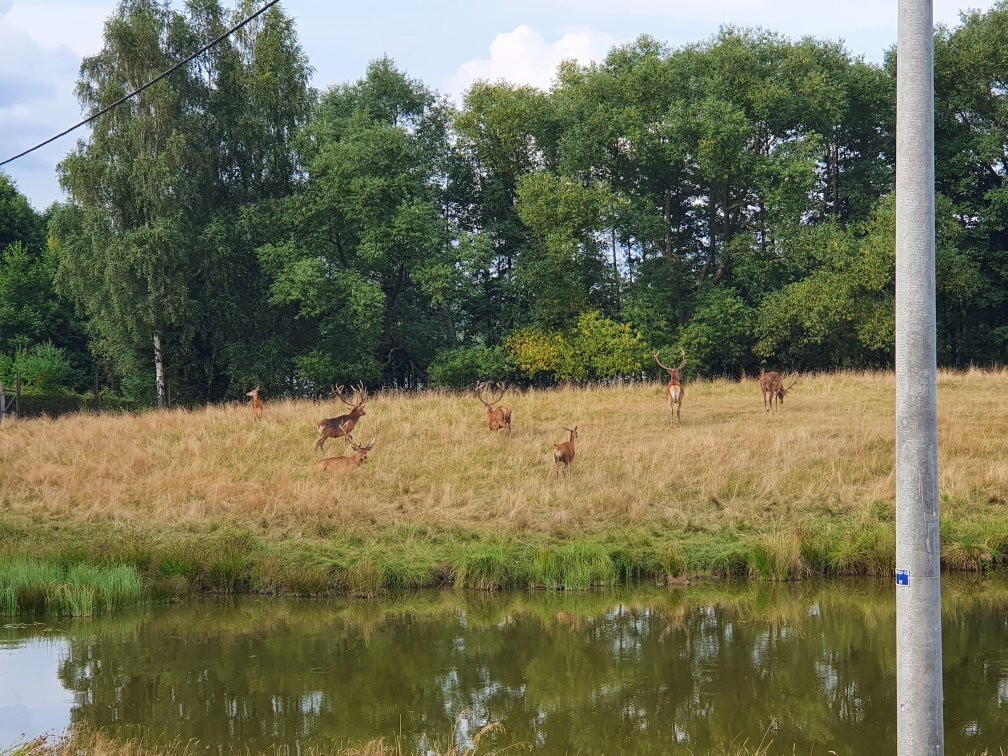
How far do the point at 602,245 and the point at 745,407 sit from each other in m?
17.7

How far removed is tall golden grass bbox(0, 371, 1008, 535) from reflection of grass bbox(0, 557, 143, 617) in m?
3.18

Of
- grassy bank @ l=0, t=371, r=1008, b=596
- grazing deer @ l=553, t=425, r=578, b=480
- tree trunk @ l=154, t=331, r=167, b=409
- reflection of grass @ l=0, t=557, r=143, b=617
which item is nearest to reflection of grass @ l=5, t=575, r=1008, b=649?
reflection of grass @ l=0, t=557, r=143, b=617

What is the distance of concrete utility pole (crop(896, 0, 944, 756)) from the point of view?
4527 mm

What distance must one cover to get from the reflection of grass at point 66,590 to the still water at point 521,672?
47cm

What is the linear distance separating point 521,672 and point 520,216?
32.0 meters

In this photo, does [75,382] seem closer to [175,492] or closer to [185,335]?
[185,335]

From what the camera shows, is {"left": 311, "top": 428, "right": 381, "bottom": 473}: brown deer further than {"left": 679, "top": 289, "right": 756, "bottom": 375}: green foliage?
No

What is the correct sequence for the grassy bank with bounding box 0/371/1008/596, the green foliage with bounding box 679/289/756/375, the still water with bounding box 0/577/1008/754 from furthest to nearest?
1. the green foliage with bounding box 679/289/756/375
2. the grassy bank with bounding box 0/371/1008/596
3. the still water with bounding box 0/577/1008/754

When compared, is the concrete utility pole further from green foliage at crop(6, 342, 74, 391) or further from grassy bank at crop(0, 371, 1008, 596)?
green foliage at crop(6, 342, 74, 391)

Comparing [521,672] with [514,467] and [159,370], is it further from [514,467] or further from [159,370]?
[159,370]

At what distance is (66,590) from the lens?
13.5 m

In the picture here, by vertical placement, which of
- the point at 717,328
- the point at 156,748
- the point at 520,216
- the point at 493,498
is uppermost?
the point at 520,216

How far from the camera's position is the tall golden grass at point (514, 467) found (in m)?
17.7

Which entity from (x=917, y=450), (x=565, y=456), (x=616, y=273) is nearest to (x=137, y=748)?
(x=917, y=450)
